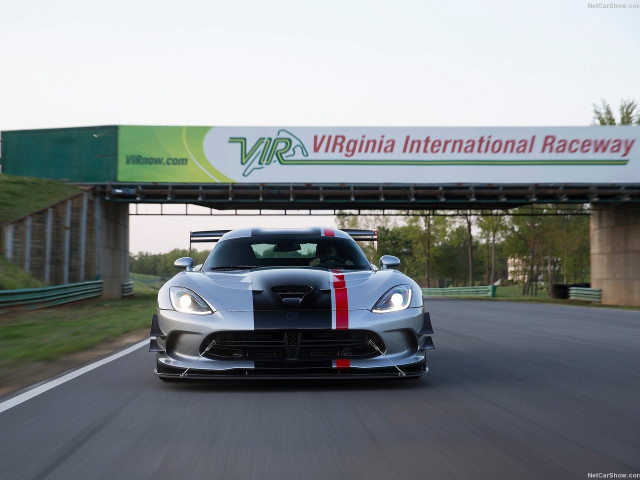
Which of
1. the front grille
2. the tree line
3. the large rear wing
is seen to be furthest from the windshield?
the tree line

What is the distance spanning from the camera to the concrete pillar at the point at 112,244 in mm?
32031

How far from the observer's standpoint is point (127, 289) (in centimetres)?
3612

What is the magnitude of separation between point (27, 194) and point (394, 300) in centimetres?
2532

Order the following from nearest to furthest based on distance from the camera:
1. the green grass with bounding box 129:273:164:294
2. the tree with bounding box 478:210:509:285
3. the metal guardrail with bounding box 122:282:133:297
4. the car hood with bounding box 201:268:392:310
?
the car hood with bounding box 201:268:392:310, the metal guardrail with bounding box 122:282:133:297, the green grass with bounding box 129:273:164:294, the tree with bounding box 478:210:509:285

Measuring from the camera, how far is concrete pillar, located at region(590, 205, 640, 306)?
3375 cm

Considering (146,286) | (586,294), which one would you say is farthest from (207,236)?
(146,286)

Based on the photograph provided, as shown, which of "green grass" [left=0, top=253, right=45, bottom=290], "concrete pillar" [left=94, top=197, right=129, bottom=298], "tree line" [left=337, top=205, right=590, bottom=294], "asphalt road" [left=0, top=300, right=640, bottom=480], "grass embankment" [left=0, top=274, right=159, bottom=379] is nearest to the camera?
"asphalt road" [left=0, top=300, right=640, bottom=480]

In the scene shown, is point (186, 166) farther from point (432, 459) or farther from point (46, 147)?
point (432, 459)

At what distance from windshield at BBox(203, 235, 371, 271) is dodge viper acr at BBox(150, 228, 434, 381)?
40.0 inches

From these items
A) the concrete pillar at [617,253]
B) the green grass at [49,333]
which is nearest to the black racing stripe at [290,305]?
the green grass at [49,333]

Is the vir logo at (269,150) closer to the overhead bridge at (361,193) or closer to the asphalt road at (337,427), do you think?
the overhead bridge at (361,193)

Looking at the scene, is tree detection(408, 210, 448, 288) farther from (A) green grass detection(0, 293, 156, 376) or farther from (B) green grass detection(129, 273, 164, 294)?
(A) green grass detection(0, 293, 156, 376)

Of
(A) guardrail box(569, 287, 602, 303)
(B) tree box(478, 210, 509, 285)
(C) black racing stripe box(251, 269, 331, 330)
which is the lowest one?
(A) guardrail box(569, 287, 602, 303)

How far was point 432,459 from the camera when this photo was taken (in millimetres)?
3910
